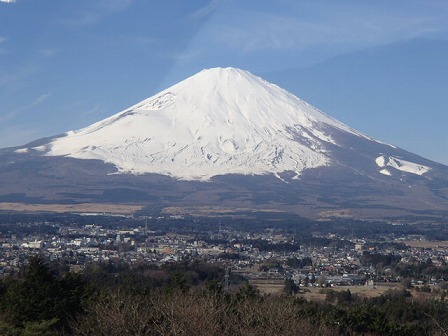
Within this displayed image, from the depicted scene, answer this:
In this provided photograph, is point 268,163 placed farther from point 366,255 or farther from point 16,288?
point 16,288

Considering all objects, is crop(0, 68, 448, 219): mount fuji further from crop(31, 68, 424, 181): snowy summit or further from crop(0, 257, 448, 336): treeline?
crop(0, 257, 448, 336): treeline

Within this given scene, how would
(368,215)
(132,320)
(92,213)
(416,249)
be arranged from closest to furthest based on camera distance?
(132,320) → (416,249) → (92,213) → (368,215)

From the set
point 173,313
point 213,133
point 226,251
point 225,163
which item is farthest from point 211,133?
point 173,313

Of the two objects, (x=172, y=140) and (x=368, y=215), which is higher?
(x=172, y=140)

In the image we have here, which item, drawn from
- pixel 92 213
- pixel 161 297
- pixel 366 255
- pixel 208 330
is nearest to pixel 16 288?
pixel 161 297

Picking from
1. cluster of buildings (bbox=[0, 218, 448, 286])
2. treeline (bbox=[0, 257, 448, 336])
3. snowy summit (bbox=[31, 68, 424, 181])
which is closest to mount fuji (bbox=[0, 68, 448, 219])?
snowy summit (bbox=[31, 68, 424, 181])

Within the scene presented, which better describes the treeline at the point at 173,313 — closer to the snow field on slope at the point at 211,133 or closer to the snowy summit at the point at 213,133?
the snowy summit at the point at 213,133
